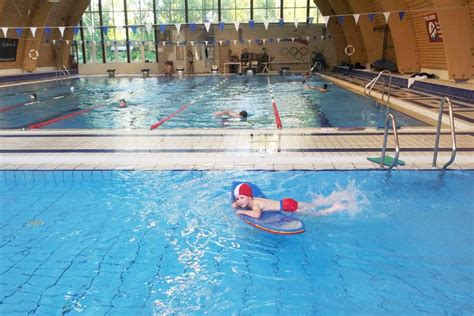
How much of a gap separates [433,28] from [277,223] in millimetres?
13271

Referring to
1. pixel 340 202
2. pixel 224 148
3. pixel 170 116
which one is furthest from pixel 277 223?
pixel 170 116

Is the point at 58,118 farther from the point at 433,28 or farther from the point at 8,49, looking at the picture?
Result: the point at 8,49

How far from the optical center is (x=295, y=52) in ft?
97.0

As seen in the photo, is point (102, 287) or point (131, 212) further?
point (131, 212)

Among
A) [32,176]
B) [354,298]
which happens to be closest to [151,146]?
[32,176]

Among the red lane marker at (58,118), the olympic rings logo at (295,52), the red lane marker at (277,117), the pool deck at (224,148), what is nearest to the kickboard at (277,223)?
the pool deck at (224,148)

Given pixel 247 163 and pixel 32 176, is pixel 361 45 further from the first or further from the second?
pixel 32 176

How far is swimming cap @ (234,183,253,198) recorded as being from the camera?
4355 millimetres

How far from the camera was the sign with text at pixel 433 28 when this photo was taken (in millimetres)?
13961

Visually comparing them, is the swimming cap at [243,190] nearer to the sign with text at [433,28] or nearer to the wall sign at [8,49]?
the sign with text at [433,28]

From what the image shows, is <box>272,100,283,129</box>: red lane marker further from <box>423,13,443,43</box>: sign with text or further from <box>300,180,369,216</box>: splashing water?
<box>423,13,443,43</box>: sign with text

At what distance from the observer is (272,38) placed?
2919 centimetres

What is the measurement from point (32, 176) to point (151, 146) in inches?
77.1

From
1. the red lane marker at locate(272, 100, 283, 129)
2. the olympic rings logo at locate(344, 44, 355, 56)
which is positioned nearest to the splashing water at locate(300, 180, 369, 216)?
the red lane marker at locate(272, 100, 283, 129)
